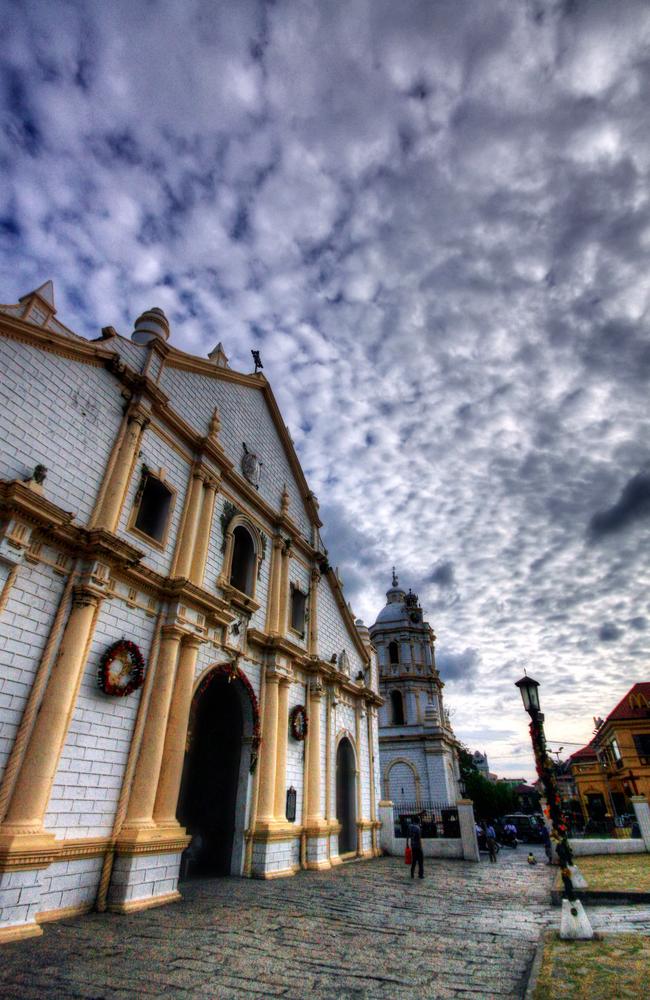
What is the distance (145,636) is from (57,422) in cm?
458

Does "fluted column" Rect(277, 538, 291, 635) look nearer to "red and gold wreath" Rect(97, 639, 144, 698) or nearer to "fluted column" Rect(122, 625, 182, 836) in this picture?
"fluted column" Rect(122, 625, 182, 836)

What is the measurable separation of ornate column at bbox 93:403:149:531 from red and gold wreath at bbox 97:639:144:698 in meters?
2.30

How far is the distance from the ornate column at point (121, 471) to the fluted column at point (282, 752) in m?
7.38

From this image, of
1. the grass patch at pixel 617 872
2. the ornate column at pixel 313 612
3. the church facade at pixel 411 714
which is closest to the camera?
the grass patch at pixel 617 872

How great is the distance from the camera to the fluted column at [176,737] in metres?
9.77

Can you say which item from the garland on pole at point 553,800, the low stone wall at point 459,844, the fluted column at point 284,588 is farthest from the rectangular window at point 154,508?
the low stone wall at point 459,844

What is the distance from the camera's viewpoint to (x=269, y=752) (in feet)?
44.9

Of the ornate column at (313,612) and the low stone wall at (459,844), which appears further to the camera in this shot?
the low stone wall at (459,844)

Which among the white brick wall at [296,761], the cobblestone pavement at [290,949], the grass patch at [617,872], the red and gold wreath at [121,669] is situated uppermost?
the red and gold wreath at [121,669]

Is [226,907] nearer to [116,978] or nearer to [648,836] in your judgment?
[116,978]

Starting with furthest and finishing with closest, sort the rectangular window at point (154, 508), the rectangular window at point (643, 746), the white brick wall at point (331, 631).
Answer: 1. the rectangular window at point (643, 746)
2. the white brick wall at point (331, 631)
3. the rectangular window at point (154, 508)

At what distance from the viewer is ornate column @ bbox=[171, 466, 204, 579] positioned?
11.8 metres

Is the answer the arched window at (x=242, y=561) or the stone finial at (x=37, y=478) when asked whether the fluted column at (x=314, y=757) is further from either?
the stone finial at (x=37, y=478)

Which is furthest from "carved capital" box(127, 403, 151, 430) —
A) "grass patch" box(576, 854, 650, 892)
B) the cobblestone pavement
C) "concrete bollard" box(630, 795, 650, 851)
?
"concrete bollard" box(630, 795, 650, 851)
